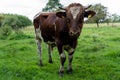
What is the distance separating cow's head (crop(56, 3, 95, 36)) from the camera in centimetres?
895

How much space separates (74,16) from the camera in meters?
9.14

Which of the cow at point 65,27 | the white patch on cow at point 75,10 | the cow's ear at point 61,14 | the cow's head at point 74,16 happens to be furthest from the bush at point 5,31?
the white patch on cow at point 75,10

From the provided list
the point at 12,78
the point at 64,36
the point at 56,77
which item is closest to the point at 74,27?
the point at 64,36

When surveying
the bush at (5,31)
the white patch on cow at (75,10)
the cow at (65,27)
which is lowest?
the bush at (5,31)

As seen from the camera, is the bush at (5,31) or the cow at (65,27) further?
the bush at (5,31)

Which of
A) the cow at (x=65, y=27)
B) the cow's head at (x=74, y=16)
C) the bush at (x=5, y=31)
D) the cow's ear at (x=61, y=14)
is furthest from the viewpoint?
the bush at (x=5, y=31)

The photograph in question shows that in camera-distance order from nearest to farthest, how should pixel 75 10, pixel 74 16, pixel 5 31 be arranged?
pixel 74 16, pixel 75 10, pixel 5 31

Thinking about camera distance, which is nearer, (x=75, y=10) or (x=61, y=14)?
(x=75, y=10)

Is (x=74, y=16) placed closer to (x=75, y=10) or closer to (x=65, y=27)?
(x=75, y=10)

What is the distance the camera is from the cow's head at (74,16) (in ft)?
29.4

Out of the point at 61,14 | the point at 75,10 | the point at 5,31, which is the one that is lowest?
the point at 5,31

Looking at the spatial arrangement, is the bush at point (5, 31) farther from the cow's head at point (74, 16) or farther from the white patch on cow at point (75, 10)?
the white patch on cow at point (75, 10)

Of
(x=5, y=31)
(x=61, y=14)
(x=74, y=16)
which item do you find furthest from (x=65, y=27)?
(x=5, y=31)

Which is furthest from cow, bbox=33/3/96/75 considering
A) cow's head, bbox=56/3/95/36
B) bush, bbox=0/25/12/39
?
bush, bbox=0/25/12/39
